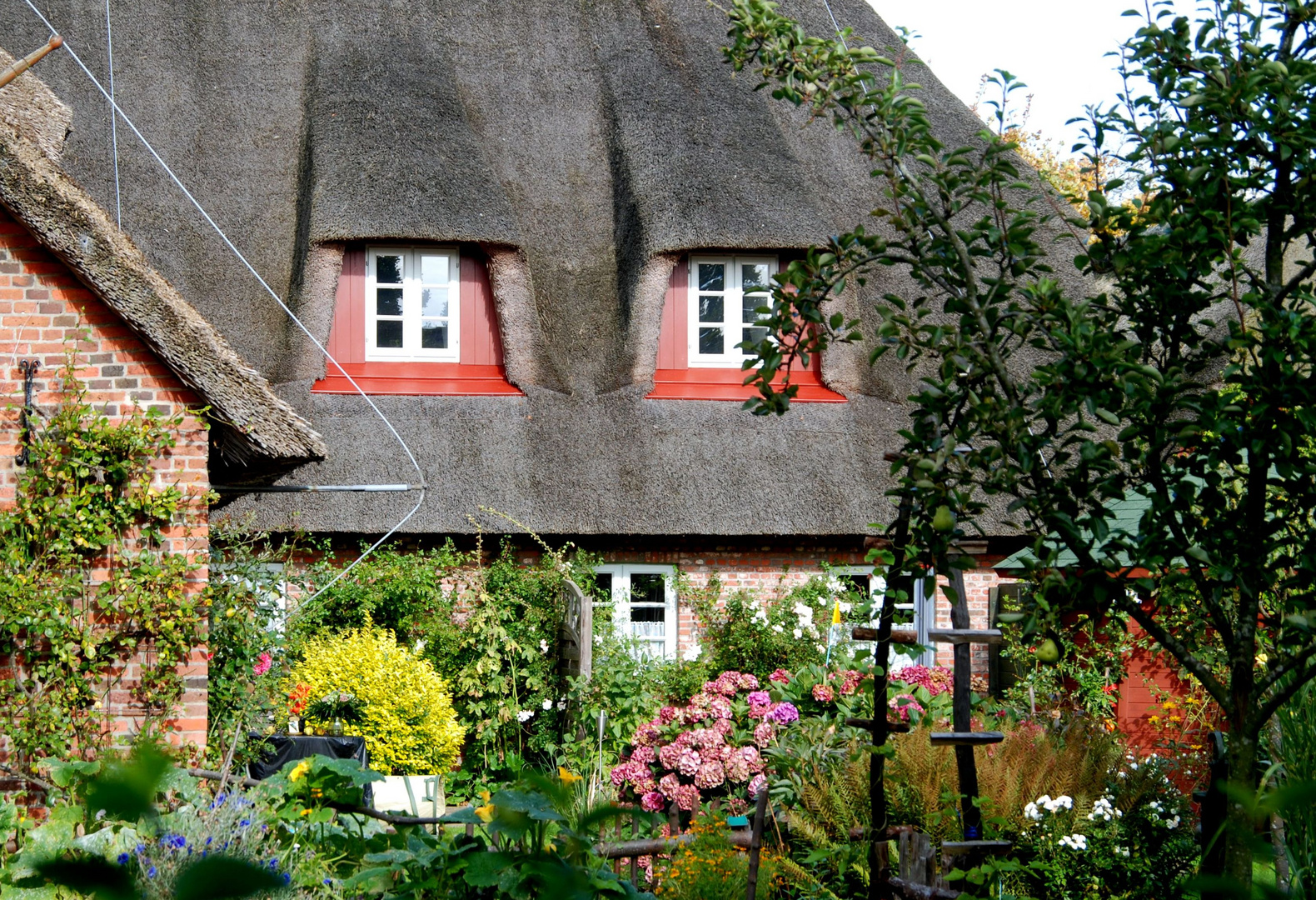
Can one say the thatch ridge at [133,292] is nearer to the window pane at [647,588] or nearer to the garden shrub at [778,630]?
the garden shrub at [778,630]

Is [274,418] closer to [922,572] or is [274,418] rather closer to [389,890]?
[389,890]

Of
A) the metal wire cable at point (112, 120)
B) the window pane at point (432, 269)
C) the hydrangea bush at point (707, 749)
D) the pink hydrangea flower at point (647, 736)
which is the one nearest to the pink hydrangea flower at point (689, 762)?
the hydrangea bush at point (707, 749)

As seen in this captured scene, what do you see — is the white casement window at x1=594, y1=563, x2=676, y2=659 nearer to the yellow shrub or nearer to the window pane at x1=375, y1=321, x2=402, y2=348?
the yellow shrub

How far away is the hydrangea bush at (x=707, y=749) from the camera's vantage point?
7496 mm

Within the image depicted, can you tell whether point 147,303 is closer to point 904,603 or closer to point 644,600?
point 644,600

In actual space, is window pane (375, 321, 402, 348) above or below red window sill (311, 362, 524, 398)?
above

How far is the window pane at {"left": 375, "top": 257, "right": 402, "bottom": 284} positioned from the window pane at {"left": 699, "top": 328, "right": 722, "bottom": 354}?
2.91 metres

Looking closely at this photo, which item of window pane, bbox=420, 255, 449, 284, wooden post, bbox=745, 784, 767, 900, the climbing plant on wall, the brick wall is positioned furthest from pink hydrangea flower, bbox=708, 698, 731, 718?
window pane, bbox=420, 255, 449, 284

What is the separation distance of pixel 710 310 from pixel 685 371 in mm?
668

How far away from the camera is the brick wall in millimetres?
6020

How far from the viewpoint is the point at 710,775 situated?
294 inches

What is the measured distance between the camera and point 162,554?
238 inches

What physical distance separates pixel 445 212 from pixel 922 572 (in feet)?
27.8

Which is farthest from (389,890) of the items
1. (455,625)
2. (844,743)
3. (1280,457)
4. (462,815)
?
(455,625)
